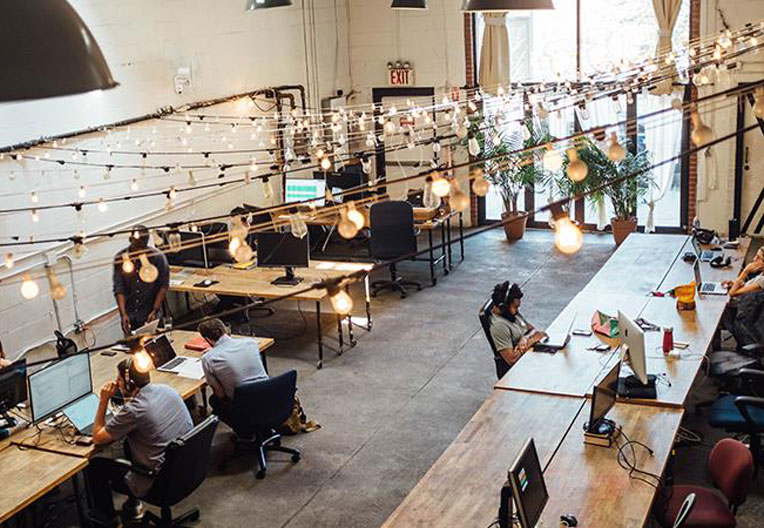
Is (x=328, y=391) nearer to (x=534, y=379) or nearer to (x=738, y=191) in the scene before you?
(x=534, y=379)

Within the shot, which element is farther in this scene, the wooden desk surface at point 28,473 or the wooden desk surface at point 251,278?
the wooden desk surface at point 251,278

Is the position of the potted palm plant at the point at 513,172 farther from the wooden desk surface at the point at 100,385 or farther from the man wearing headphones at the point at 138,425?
the man wearing headphones at the point at 138,425

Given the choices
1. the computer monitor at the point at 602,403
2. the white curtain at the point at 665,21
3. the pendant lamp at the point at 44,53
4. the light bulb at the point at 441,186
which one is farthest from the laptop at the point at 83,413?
the white curtain at the point at 665,21

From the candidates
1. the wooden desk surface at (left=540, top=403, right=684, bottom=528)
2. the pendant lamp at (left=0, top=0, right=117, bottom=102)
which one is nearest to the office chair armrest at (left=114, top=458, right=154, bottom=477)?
the wooden desk surface at (left=540, top=403, right=684, bottom=528)

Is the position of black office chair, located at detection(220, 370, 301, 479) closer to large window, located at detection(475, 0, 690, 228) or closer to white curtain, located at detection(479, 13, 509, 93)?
large window, located at detection(475, 0, 690, 228)

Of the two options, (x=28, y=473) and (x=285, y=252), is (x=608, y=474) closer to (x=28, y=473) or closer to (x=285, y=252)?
(x=28, y=473)

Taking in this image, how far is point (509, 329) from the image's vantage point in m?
7.74

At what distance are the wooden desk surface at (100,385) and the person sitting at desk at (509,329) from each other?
201cm

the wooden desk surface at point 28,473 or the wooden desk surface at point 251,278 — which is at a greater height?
the wooden desk surface at point 251,278

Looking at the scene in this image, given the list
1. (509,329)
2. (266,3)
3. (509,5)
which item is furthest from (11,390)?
(509,5)

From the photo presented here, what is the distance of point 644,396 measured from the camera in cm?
637

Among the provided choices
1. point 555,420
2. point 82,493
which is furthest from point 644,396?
point 82,493

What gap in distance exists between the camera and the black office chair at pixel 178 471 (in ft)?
20.4

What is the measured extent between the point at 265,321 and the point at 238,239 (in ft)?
19.0
